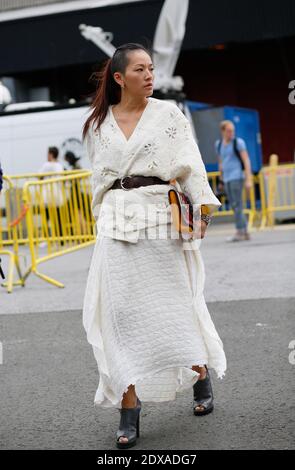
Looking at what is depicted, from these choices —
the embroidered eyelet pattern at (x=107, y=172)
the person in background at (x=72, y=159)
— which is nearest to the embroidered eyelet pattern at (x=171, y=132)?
the embroidered eyelet pattern at (x=107, y=172)

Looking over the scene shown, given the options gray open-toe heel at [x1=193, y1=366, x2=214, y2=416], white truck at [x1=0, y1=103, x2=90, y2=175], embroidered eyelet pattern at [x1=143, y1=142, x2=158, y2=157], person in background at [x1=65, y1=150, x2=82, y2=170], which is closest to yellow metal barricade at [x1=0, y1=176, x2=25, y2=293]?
person in background at [x1=65, y1=150, x2=82, y2=170]

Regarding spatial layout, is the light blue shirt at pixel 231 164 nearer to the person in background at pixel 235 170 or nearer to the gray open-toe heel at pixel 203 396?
the person in background at pixel 235 170

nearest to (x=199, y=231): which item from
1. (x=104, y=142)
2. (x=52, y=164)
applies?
(x=104, y=142)

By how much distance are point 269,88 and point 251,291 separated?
18342 mm

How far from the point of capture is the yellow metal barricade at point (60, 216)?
11.8 meters

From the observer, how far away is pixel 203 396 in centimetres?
534

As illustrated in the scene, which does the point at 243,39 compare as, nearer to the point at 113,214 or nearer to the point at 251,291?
the point at 251,291

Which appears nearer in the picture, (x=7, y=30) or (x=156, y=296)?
(x=156, y=296)

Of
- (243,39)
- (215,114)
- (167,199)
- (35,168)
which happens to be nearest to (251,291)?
(167,199)

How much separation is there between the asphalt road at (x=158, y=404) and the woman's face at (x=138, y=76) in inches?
63.4

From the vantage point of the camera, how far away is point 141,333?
4.87 m

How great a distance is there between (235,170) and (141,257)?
1029cm

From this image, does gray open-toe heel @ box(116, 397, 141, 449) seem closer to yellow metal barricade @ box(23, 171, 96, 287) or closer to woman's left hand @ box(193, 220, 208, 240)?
woman's left hand @ box(193, 220, 208, 240)

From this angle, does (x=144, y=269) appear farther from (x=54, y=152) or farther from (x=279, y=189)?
(x=279, y=189)
